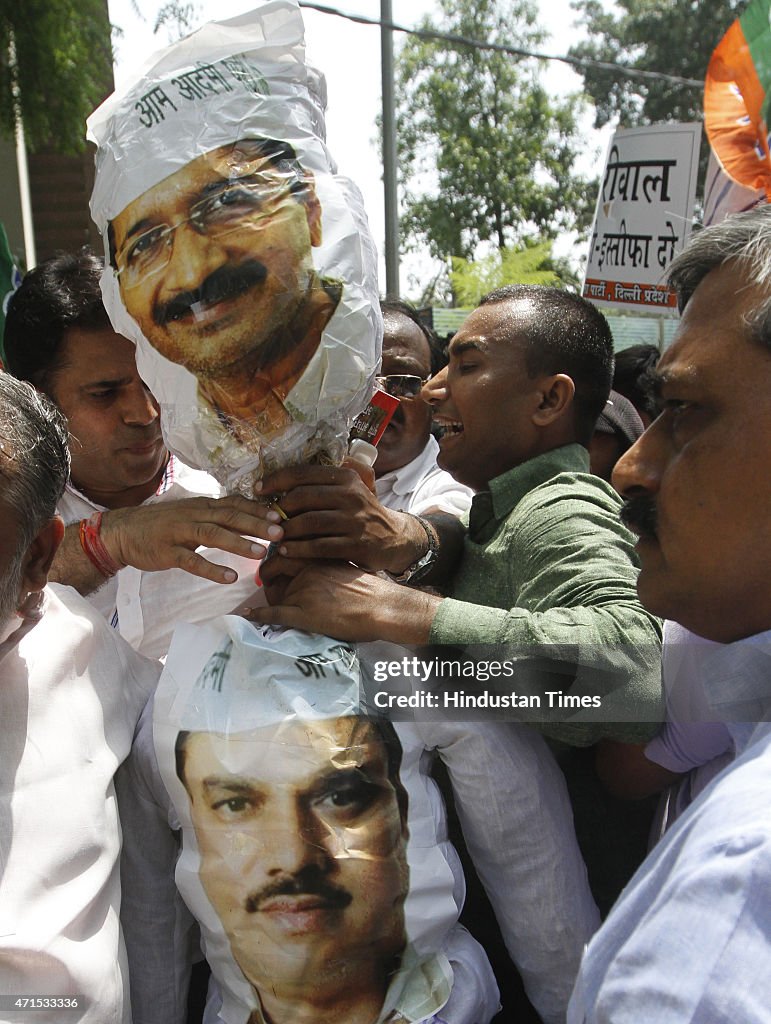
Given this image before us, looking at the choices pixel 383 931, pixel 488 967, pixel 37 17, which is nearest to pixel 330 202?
pixel 383 931

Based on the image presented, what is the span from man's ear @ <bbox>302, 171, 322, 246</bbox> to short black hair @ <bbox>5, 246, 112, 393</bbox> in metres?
0.94

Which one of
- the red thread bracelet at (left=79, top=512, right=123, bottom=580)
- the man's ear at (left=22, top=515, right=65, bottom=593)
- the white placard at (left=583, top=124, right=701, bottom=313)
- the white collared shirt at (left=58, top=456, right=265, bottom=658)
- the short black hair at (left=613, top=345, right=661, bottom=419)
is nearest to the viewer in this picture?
the man's ear at (left=22, top=515, right=65, bottom=593)

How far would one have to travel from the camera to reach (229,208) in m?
1.32

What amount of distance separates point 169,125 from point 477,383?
903mm

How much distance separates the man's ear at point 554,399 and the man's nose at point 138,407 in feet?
2.72

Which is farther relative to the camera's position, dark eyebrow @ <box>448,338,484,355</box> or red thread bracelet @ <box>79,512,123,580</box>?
dark eyebrow @ <box>448,338,484,355</box>

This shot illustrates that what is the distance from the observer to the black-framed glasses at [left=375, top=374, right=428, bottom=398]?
321cm

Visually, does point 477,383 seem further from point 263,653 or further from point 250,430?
point 263,653

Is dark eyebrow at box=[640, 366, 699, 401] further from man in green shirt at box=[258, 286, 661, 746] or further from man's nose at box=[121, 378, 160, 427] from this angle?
man's nose at box=[121, 378, 160, 427]

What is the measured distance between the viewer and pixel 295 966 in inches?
49.9

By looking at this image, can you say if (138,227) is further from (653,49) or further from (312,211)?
(653,49)

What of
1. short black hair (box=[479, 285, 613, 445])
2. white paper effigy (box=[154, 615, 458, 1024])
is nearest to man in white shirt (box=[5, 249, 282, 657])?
white paper effigy (box=[154, 615, 458, 1024])

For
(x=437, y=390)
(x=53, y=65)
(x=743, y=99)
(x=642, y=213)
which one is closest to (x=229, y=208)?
(x=437, y=390)

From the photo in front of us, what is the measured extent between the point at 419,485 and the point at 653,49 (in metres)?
30.7
